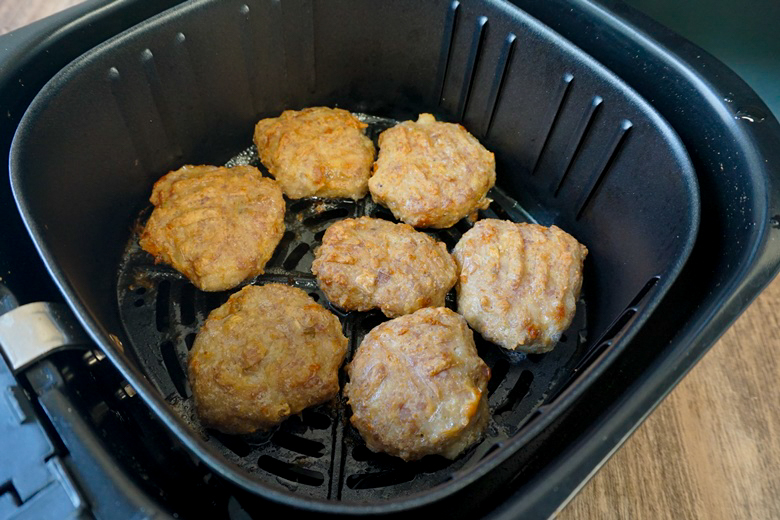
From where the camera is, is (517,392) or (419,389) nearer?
(419,389)

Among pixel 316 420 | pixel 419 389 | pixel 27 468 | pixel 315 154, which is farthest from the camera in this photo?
pixel 315 154

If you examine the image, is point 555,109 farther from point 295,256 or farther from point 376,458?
point 376,458

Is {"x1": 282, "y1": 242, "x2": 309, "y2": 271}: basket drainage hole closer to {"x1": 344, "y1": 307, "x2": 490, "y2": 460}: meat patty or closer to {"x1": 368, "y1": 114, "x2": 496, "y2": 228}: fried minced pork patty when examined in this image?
{"x1": 368, "y1": 114, "x2": 496, "y2": 228}: fried minced pork patty

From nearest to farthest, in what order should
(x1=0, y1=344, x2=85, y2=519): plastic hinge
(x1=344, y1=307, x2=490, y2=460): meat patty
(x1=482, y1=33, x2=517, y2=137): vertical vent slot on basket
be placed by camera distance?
(x1=0, y1=344, x2=85, y2=519): plastic hinge, (x1=344, y1=307, x2=490, y2=460): meat patty, (x1=482, y1=33, x2=517, y2=137): vertical vent slot on basket

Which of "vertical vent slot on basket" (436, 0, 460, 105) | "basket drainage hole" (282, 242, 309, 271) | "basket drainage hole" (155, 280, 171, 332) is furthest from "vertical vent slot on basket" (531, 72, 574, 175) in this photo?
"basket drainage hole" (155, 280, 171, 332)

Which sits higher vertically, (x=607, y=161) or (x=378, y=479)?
(x=607, y=161)

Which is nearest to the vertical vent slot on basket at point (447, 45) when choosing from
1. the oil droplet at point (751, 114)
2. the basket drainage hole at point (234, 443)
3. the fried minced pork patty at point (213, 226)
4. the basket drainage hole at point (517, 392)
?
the fried minced pork patty at point (213, 226)

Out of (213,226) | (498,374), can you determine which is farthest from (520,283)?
(213,226)
